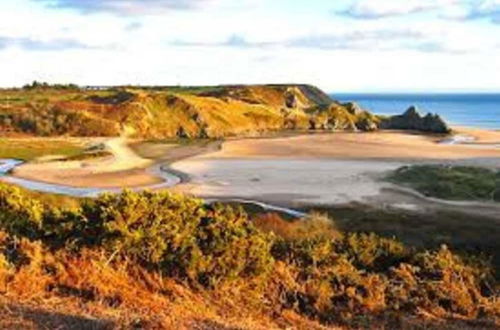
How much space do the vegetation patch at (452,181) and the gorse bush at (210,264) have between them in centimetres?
3021

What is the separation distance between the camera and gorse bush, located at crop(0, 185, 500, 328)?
1355cm

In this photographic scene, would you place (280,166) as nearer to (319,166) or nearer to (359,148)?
(319,166)

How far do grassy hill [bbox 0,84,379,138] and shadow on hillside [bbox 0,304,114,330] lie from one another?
302 feet

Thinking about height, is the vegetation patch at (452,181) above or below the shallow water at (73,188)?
above

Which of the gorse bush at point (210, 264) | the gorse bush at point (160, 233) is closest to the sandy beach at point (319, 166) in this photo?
the gorse bush at point (210, 264)

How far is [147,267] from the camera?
1427 centimetres

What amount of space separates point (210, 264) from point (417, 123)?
11203 cm

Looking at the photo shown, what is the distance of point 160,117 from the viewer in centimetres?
11200

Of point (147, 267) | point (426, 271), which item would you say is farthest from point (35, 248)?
point (426, 271)

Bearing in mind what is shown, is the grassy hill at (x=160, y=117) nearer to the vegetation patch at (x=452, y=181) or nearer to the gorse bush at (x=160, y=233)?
the vegetation patch at (x=452, y=181)

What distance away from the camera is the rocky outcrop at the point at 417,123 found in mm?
117650

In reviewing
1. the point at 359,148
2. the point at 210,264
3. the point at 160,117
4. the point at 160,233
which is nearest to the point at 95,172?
the point at 359,148

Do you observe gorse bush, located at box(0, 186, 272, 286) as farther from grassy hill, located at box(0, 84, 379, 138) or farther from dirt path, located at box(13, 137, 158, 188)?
grassy hill, located at box(0, 84, 379, 138)

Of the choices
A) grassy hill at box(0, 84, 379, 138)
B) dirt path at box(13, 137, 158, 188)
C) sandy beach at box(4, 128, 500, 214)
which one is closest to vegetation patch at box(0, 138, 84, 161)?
sandy beach at box(4, 128, 500, 214)
